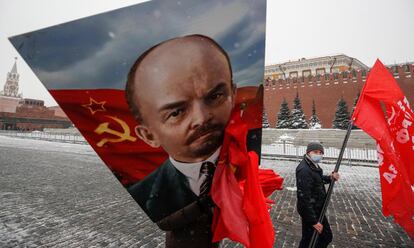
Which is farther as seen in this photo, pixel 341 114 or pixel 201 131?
pixel 341 114

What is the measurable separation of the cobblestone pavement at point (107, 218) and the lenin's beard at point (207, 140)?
3328 millimetres

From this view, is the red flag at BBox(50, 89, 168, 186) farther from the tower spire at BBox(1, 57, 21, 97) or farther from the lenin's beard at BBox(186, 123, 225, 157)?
the tower spire at BBox(1, 57, 21, 97)

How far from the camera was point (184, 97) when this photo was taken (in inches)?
48.1

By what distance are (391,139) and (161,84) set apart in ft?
8.12


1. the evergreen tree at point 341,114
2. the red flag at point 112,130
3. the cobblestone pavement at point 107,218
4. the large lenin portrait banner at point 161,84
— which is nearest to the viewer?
the large lenin portrait banner at point 161,84

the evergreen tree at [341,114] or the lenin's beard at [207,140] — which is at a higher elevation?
the evergreen tree at [341,114]

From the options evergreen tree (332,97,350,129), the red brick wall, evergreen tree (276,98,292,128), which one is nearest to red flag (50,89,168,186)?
evergreen tree (332,97,350,129)

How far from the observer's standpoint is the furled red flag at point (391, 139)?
2.51 meters

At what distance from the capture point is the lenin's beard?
129cm

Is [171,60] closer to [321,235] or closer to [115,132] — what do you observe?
[115,132]

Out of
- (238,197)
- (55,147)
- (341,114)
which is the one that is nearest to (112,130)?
(238,197)

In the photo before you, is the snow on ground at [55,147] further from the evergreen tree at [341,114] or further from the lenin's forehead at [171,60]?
the evergreen tree at [341,114]

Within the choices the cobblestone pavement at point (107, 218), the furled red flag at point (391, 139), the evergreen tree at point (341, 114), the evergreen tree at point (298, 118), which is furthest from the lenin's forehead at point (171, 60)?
the evergreen tree at point (341, 114)

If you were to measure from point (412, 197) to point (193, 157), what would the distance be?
2.36 m
